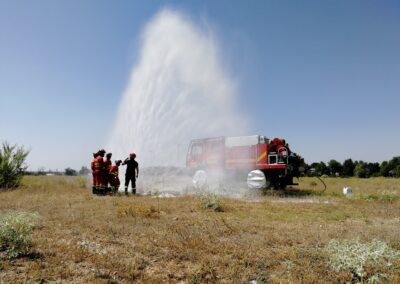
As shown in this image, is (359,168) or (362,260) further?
(359,168)

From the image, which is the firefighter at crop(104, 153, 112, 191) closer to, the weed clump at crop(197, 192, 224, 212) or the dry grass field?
the dry grass field

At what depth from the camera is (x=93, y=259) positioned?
472cm

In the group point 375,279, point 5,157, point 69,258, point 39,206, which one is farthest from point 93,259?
point 5,157

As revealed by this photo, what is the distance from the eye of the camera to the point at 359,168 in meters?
58.3

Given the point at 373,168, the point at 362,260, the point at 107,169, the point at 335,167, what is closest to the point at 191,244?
the point at 362,260

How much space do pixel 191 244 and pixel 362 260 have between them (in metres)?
2.70

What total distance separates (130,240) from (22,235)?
1.85 meters

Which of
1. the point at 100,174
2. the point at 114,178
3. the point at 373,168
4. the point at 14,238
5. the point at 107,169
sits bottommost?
the point at 14,238

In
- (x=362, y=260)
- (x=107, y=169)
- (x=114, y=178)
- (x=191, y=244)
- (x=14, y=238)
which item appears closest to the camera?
(x=362, y=260)

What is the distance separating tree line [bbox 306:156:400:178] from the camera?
5621 cm

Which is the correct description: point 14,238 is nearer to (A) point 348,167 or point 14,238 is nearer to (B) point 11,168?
(B) point 11,168

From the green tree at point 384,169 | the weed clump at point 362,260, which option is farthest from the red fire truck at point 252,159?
the green tree at point 384,169

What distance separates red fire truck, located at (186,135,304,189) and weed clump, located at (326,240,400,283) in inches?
408

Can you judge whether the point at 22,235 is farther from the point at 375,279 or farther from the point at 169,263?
the point at 375,279
